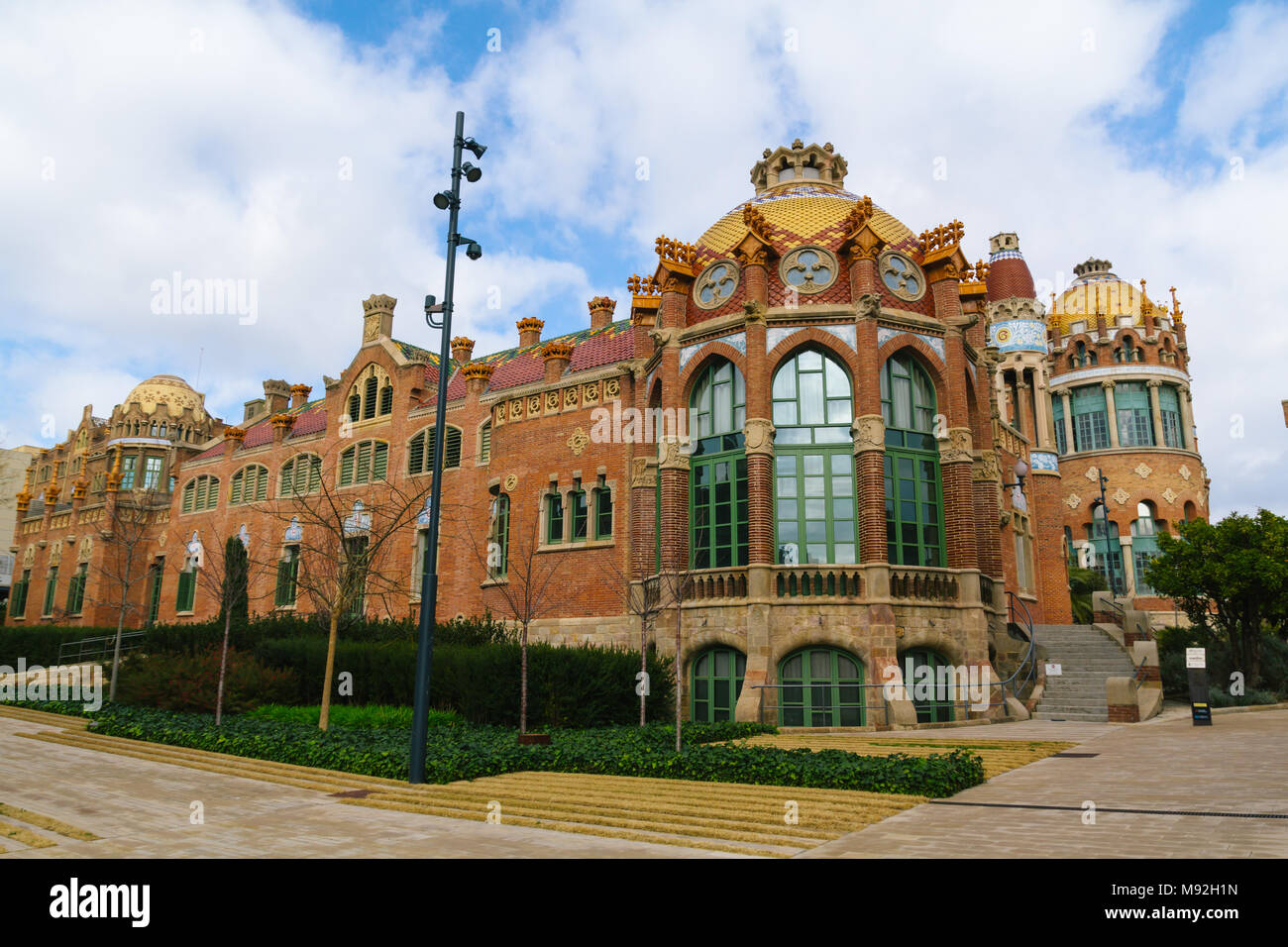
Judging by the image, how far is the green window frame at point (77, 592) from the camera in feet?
160

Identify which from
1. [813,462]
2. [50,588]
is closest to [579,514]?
[813,462]

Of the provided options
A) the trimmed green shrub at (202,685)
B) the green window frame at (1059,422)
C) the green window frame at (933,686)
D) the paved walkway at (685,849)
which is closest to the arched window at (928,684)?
the green window frame at (933,686)

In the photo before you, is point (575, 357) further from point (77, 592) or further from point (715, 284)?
point (77, 592)

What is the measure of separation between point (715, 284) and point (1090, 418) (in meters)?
39.4

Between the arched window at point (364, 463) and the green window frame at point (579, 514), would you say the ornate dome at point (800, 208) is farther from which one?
the arched window at point (364, 463)

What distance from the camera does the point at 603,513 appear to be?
27.2 meters

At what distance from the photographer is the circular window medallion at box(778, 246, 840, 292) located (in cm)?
2370

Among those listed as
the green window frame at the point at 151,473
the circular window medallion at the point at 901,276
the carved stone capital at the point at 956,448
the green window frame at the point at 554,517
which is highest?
the green window frame at the point at 151,473

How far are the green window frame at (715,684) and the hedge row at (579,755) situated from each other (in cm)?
299

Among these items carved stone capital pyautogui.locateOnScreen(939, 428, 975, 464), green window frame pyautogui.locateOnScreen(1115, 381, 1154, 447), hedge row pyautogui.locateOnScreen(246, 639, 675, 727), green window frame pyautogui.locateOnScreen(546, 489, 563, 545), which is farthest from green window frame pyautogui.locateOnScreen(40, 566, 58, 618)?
green window frame pyautogui.locateOnScreen(1115, 381, 1154, 447)

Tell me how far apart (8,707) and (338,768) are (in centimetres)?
1508

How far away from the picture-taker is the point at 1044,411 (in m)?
46.0
